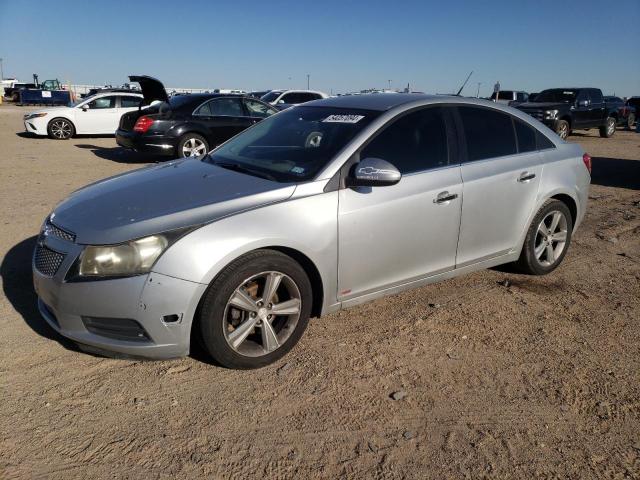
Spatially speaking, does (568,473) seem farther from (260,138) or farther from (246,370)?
(260,138)

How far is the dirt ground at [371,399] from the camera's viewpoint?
2404 millimetres

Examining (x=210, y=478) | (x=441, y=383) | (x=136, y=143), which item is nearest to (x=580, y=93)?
(x=136, y=143)

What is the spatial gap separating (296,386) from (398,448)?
2.38 ft

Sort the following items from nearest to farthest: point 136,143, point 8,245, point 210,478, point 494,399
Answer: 1. point 210,478
2. point 494,399
3. point 8,245
4. point 136,143

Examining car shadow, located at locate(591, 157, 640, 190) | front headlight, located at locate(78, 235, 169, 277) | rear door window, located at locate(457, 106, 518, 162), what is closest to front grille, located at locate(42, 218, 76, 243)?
front headlight, located at locate(78, 235, 169, 277)

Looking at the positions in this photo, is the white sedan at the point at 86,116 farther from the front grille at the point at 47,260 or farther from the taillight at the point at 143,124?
the front grille at the point at 47,260

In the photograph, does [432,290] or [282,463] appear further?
[432,290]

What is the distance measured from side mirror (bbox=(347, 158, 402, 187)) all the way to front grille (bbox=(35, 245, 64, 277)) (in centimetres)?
179

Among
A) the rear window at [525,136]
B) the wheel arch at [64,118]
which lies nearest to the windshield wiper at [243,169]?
the rear window at [525,136]

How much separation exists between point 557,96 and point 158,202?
19.1 metres

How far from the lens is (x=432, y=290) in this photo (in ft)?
14.5

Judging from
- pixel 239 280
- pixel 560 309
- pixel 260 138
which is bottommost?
pixel 560 309

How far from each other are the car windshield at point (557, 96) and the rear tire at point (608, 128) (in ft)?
8.49

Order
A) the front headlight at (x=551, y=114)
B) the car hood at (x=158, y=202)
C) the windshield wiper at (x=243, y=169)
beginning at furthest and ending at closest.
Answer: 1. the front headlight at (x=551, y=114)
2. the windshield wiper at (x=243, y=169)
3. the car hood at (x=158, y=202)
